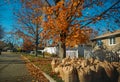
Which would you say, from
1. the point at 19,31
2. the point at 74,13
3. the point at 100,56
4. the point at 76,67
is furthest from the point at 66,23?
the point at 19,31

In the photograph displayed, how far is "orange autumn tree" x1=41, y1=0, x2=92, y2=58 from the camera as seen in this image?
50.7ft

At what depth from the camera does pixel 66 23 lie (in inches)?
607

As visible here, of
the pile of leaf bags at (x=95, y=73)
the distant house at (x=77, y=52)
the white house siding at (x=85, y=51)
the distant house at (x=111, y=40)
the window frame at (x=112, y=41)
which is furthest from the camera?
the window frame at (x=112, y=41)

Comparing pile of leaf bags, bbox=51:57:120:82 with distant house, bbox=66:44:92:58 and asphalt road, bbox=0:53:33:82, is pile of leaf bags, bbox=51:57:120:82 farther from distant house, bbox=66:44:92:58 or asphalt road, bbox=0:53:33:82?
distant house, bbox=66:44:92:58

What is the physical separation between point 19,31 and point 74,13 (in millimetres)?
28264

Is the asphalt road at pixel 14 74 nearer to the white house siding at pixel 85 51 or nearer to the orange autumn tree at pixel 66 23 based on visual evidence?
the orange autumn tree at pixel 66 23

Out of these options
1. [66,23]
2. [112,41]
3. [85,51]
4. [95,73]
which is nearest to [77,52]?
[85,51]

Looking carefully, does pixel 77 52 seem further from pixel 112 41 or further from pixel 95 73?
pixel 95 73

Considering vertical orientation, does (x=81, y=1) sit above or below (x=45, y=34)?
above

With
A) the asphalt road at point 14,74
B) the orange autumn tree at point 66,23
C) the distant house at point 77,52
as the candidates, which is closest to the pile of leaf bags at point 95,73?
the asphalt road at point 14,74

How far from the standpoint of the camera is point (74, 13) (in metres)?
15.5

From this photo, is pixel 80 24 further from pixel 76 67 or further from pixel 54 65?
pixel 76 67

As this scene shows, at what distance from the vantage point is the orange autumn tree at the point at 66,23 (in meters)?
15.4

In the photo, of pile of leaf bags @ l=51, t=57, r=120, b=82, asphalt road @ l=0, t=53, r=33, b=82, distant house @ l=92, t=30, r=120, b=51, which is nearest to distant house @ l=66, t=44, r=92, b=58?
distant house @ l=92, t=30, r=120, b=51
